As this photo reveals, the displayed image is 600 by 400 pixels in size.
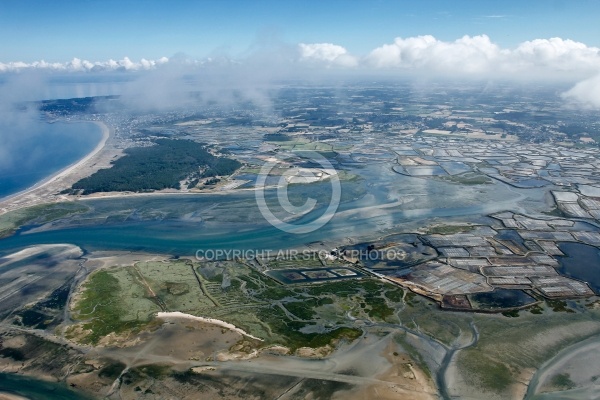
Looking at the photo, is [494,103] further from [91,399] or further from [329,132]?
[91,399]

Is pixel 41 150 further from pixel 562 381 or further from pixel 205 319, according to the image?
pixel 562 381

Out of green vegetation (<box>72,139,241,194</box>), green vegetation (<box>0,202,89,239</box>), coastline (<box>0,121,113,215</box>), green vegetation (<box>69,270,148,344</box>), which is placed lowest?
green vegetation (<box>69,270,148,344</box>)

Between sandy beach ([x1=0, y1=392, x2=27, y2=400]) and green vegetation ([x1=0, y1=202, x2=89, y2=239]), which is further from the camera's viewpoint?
green vegetation ([x1=0, y1=202, x2=89, y2=239])

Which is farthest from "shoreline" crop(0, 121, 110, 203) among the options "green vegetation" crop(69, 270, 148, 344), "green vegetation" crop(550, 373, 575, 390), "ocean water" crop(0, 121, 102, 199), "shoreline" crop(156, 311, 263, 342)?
"green vegetation" crop(550, 373, 575, 390)

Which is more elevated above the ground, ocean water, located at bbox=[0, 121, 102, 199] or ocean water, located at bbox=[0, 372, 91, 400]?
ocean water, located at bbox=[0, 121, 102, 199]

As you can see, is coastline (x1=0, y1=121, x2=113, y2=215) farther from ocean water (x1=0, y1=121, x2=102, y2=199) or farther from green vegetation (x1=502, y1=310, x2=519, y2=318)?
green vegetation (x1=502, y1=310, x2=519, y2=318)

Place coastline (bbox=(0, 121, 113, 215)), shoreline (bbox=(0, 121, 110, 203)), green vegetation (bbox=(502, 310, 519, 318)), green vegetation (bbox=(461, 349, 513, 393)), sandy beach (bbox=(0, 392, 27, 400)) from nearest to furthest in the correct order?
sandy beach (bbox=(0, 392, 27, 400)) → green vegetation (bbox=(461, 349, 513, 393)) → green vegetation (bbox=(502, 310, 519, 318)) → coastline (bbox=(0, 121, 113, 215)) → shoreline (bbox=(0, 121, 110, 203))
